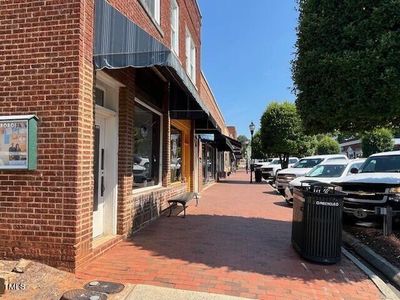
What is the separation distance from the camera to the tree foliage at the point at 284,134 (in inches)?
1228

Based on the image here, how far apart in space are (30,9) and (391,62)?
18.2 feet

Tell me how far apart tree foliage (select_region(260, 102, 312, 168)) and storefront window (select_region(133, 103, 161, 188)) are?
70.4 ft

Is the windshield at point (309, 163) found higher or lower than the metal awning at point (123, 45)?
lower

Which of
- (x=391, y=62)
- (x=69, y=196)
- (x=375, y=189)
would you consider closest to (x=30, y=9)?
(x=69, y=196)

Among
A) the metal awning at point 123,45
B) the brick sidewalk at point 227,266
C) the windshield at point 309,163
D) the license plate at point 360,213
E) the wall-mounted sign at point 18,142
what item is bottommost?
the brick sidewalk at point 227,266

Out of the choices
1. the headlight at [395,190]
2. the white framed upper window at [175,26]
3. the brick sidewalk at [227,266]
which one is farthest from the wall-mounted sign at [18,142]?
the white framed upper window at [175,26]

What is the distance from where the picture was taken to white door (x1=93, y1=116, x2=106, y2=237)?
722 centimetres

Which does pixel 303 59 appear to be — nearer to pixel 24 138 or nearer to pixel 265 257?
pixel 265 257

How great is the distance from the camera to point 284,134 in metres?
A: 31.6

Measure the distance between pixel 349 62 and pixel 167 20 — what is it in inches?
249

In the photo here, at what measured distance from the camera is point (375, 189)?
9383 mm

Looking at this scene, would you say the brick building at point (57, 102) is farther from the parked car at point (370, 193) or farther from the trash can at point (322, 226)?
the parked car at point (370, 193)

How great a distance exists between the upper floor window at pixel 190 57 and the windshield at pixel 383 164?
24.0ft

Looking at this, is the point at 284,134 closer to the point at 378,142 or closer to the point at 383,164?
the point at 378,142
